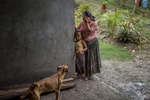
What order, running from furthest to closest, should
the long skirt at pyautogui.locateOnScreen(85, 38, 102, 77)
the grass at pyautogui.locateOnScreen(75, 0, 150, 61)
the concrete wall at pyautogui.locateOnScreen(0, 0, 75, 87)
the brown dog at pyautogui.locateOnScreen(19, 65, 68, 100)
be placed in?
1. the grass at pyautogui.locateOnScreen(75, 0, 150, 61)
2. the long skirt at pyautogui.locateOnScreen(85, 38, 102, 77)
3. the concrete wall at pyautogui.locateOnScreen(0, 0, 75, 87)
4. the brown dog at pyautogui.locateOnScreen(19, 65, 68, 100)

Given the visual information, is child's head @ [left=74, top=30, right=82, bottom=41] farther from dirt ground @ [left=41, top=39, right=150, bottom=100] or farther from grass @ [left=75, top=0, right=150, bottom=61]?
grass @ [left=75, top=0, right=150, bottom=61]

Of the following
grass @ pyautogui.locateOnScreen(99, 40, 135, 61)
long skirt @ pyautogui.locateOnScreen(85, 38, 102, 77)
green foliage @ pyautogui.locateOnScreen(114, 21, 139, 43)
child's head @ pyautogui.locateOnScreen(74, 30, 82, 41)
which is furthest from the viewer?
green foliage @ pyautogui.locateOnScreen(114, 21, 139, 43)

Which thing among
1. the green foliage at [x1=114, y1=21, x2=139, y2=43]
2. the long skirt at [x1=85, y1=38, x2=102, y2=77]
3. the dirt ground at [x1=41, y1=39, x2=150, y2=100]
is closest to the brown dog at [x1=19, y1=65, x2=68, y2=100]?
the dirt ground at [x1=41, y1=39, x2=150, y2=100]

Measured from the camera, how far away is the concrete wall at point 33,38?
460 cm

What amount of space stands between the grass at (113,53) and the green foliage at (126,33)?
59 cm

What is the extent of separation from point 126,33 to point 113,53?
5.09 feet

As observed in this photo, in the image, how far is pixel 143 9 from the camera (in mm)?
15414

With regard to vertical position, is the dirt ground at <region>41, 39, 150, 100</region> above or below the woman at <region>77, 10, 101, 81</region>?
below

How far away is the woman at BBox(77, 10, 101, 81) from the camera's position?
5633 mm

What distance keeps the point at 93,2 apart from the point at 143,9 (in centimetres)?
338

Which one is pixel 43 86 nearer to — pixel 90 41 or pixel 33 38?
pixel 33 38

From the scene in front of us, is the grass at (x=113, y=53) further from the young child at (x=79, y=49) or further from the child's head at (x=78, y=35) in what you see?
the child's head at (x=78, y=35)

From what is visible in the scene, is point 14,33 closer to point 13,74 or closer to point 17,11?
point 17,11

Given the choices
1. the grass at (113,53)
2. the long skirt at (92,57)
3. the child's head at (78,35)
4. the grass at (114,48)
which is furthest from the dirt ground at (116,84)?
the child's head at (78,35)
